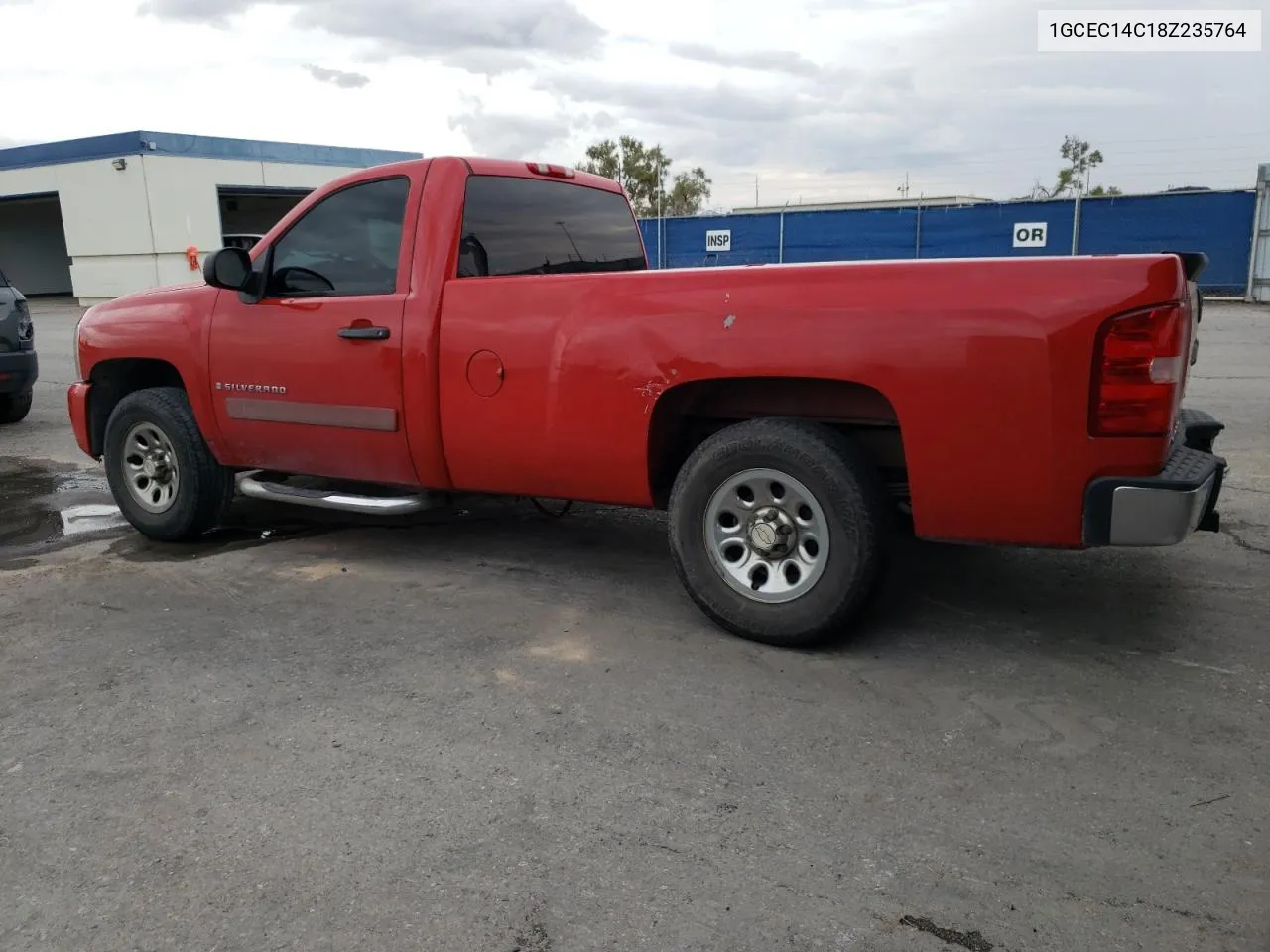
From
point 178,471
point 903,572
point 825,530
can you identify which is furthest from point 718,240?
point 825,530

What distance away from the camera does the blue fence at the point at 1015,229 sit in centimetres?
2275

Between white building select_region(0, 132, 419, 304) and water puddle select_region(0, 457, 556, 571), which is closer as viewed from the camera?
water puddle select_region(0, 457, 556, 571)

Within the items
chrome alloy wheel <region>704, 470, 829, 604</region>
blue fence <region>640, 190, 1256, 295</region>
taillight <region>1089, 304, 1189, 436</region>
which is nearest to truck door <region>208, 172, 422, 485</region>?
chrome alloy wheel <region>704, 470, 829, 604</region>

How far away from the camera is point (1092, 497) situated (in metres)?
3.41

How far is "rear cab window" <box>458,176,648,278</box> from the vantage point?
15.6ft

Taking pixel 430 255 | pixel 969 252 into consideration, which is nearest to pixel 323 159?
pixel 969 252

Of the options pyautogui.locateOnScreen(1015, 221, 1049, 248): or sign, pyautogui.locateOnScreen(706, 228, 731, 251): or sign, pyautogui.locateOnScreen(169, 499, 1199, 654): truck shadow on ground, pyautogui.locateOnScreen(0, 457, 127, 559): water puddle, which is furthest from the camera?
pyautogui.locateOnScreen(706, 228, 731, 251): or sign

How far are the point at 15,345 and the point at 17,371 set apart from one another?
235mm

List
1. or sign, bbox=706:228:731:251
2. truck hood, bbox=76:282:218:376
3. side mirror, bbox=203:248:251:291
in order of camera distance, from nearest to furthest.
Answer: side mirror, bbox=203:248:251:291 → truck hood, bbox=76:282:218:376 → or sign, bbox=706:228:731:251

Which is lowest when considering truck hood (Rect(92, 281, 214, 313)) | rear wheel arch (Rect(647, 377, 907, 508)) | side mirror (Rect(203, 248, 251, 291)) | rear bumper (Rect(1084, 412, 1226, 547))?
rear bumper (Rect(1084, 412, 1226, 547))

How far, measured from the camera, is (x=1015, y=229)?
2402 cm

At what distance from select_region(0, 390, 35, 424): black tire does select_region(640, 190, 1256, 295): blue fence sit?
14.7 m

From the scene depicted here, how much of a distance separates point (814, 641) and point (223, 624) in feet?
8.02

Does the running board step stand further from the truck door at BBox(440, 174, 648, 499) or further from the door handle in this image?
the door handle
